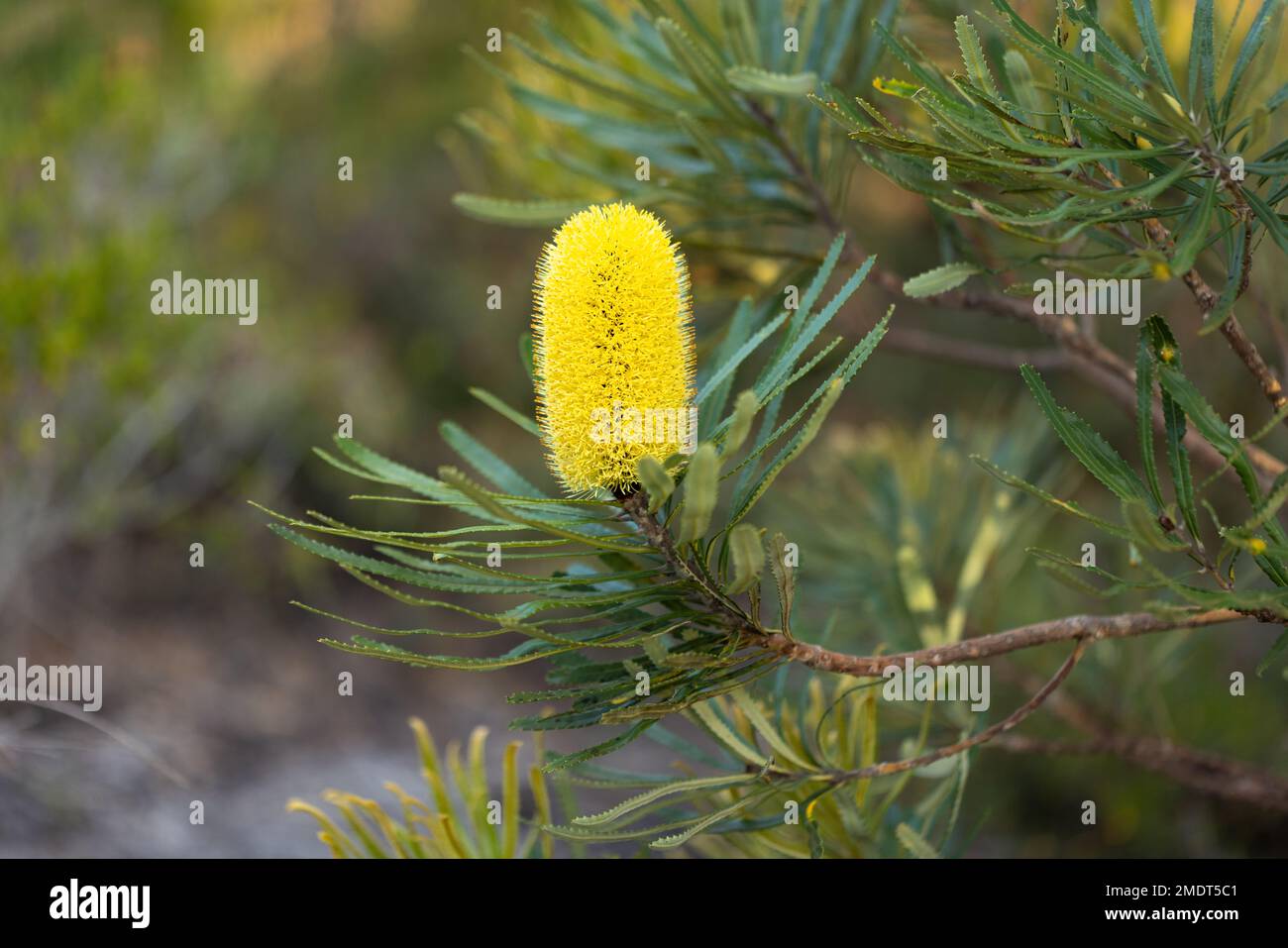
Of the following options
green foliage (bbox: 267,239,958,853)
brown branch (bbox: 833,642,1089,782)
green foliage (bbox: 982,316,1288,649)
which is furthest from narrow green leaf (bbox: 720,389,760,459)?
brown branch (bbox: 833,642,1089,782)

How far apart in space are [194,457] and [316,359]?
49 centimetres

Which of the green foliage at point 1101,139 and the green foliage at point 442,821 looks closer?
the green foliage at point 1101,139

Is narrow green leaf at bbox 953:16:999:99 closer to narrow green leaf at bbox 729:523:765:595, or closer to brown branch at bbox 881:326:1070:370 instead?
narrow green leaf at bbox 729:523:765:595

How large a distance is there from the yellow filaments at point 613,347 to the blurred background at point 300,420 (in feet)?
1.40

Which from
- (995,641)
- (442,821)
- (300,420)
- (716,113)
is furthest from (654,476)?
(300,420)

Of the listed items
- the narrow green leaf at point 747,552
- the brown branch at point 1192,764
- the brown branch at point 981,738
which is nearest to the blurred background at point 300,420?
the brown branch at point 1192,764

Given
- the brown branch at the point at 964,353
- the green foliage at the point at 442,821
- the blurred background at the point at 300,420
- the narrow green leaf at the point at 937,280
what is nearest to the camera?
the narrow green leaf at the point at 937,280

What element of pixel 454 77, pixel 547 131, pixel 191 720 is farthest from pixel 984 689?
pixel 454 77

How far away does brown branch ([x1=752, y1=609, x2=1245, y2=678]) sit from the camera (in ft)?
2.09

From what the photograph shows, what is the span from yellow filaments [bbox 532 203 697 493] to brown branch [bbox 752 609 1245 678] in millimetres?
141

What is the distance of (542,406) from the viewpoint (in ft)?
2.12

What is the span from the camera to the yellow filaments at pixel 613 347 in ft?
1.85

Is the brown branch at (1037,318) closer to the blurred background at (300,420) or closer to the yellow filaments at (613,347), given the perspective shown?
the blurred background at (300,420)

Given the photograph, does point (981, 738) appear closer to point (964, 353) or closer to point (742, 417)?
point (742, 417)
